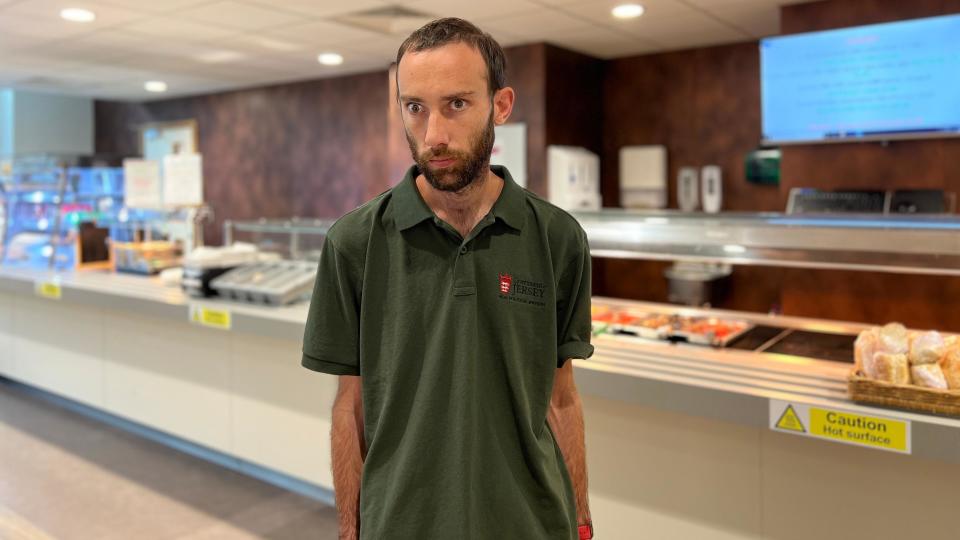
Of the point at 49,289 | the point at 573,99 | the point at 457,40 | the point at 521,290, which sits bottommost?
the point at 49,289

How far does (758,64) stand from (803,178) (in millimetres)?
1287

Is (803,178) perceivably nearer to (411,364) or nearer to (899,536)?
(899,536)

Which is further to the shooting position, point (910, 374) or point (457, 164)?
point (910, 374)

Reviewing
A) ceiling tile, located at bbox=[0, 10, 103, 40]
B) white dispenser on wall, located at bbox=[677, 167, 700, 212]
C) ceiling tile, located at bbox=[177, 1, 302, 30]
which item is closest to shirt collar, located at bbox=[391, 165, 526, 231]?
ceiling tile, located at bbox=[177, 1, 302, 30]

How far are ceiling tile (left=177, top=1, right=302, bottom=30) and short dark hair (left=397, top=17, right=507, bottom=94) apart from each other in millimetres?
3736

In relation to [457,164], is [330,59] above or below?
above

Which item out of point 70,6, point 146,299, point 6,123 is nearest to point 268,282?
point 146,299

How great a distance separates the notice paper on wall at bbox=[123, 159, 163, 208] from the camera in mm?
4719

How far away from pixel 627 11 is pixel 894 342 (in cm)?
341

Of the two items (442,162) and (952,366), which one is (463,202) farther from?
(952,366)

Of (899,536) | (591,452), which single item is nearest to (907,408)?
(899,536)

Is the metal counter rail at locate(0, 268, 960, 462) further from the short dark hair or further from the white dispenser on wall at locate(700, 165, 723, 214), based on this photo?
the white dispenser on wall at locate(700, 165, 723, 214)

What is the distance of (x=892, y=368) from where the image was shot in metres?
1.81

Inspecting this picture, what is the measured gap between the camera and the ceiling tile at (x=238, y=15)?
15.2 ft
